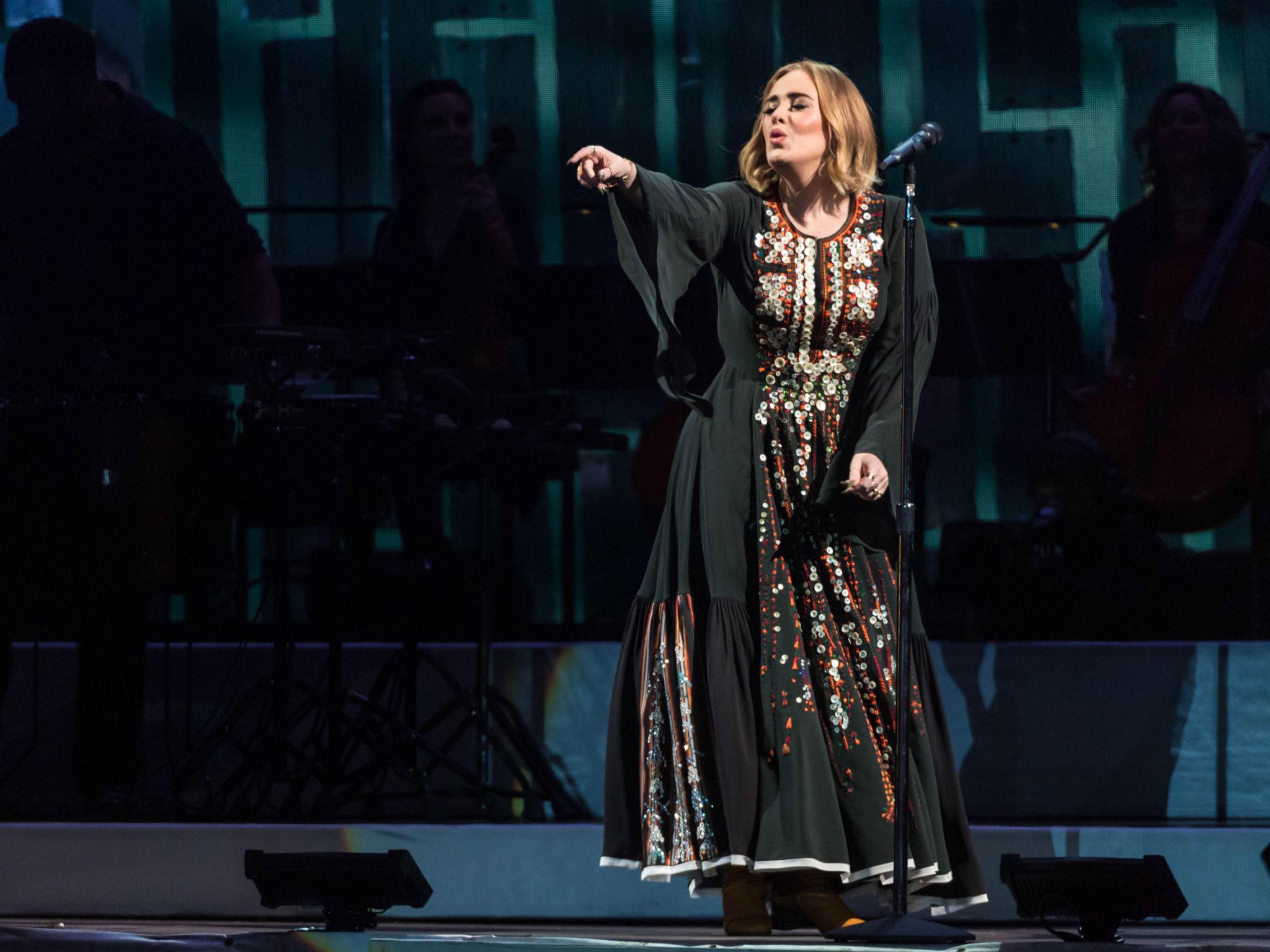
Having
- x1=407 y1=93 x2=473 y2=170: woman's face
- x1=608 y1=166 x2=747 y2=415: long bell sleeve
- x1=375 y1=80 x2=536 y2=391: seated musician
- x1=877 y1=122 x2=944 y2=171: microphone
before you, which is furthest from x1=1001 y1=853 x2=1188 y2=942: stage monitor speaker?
x1=407 y1=93 x2=473 y2=170: woman's face

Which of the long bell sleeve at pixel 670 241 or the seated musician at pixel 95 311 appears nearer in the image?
the long bell sleeve at pixel 670 241

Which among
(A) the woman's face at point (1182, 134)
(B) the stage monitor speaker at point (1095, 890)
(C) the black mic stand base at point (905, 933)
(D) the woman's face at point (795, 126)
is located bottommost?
(B) the stage monitor speaker at point (1095, 890)

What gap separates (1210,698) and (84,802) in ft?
9.12

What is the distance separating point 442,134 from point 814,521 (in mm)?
1896

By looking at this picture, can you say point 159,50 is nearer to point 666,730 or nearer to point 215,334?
point 215,334

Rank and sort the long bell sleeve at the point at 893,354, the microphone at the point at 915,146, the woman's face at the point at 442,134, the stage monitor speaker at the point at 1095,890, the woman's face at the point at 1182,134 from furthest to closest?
the woman's face at the point at 442,134 < the woman's face at the point at 1182,134 < the long bell sleeve at the point at 893,354 < the stage monitor speaker at the point at 1095,890 < the microphone at the point at 915,146

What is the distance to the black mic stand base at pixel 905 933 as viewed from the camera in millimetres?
2260

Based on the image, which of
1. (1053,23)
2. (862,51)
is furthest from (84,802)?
(1053,23)

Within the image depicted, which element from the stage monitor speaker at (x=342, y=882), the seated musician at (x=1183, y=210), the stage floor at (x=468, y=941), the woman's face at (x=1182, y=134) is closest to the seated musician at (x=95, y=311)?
the stage floor at (x=468, y=941)

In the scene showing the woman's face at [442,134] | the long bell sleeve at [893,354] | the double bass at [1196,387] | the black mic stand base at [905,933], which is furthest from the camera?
the woman's face at [442,134]

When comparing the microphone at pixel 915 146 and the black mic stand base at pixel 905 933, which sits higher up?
the microphone at pixel 915 146

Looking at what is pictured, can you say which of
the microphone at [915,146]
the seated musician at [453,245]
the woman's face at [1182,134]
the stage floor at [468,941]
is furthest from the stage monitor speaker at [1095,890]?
the woman's face at [1182,134]

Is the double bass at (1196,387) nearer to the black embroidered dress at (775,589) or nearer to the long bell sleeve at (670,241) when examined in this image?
the black embroidered dress at (775,589)

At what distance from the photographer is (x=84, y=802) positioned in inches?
156
